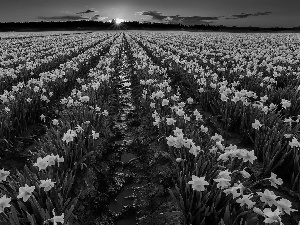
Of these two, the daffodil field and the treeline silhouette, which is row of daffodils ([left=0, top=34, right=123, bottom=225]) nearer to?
the daffodil field

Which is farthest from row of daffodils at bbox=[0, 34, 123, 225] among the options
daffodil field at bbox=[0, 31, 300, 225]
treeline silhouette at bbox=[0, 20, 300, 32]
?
treeline silhouette at bbox=[0, 20, 300, 32]

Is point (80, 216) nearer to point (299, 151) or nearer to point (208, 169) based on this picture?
point (208, 169)

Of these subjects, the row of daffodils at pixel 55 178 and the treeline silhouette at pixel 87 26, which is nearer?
the row of daffodils at pixel 55 178

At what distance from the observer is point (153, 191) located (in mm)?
4086

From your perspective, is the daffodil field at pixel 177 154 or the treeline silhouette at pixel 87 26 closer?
the daffodil field at pixel 177 154

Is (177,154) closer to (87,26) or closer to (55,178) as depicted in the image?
(55,178)

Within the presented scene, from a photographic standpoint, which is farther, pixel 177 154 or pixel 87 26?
pixel 87 26

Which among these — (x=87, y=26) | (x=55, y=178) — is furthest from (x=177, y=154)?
(x=87, y=26)

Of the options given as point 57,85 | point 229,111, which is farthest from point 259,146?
point 57,85

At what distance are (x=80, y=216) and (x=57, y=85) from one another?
20.7ft

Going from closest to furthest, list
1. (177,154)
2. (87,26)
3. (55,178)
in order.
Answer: (55,178) < (177,154) < (87,26)

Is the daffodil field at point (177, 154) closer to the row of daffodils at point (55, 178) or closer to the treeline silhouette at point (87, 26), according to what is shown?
the row of daffodils at point (55, 178)

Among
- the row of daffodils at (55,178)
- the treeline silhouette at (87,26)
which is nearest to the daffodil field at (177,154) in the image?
the row of daffodils at (55,178)

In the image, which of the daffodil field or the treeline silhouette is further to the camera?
the treeline silhouette
